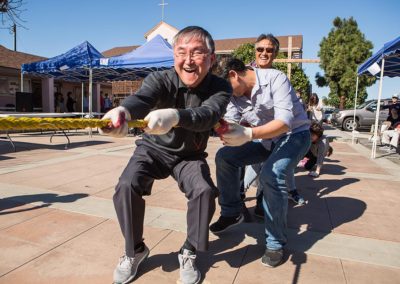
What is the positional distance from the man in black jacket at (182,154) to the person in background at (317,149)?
3560mm

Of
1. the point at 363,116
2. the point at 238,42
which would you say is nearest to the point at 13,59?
the point at 363,116

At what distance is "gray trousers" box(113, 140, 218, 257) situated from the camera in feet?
6.63

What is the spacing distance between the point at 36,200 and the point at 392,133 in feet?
29.4

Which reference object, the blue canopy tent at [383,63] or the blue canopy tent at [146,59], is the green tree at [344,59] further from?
the blue canopy tent at [146,59]

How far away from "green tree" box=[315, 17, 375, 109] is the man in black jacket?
108 feet

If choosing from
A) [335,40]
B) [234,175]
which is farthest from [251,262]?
[335,40]

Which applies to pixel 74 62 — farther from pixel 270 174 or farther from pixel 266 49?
pixel 270 174

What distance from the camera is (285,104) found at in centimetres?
230

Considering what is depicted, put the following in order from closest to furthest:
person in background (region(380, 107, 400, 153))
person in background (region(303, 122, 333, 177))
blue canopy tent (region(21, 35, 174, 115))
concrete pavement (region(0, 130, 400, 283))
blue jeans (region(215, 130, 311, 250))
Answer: concrete pavement (region(0, 130, 400, 283)) → blue jeans (region(215, 130, 311, 250)) → person in background (region(303, 122, 333, 177)) → person in background (region(380, 107, 400, 153)) → blue canopy tent (region(21, 35, 174, 115))

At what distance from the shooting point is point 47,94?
2155cm

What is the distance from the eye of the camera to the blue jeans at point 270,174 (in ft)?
7.84

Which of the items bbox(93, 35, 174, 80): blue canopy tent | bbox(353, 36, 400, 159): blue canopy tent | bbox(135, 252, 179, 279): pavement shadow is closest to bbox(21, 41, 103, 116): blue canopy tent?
bbox(93, 35, 174, 80): blue canopy tent

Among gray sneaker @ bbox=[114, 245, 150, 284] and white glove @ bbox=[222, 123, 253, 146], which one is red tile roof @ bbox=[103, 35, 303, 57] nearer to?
white glove @ bbox=[222, 123, 253, 146]

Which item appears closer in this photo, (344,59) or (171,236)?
(171,236)
